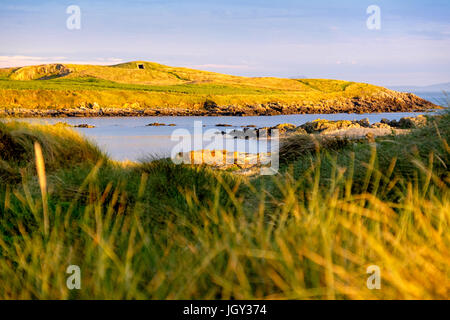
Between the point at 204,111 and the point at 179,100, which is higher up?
the point at 179,100

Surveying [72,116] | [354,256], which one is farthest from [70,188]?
[72,116]

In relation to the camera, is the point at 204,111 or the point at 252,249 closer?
the point at 252,249

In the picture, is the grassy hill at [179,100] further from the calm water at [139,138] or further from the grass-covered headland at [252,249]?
the grass-covered headland at [252,249]

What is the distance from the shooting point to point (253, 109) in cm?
5853

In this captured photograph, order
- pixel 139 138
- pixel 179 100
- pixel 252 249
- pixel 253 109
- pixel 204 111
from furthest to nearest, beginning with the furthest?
pixel 179 100
pixel 253 109
pixel 204 111
pixel 139 138
pixel 252 249

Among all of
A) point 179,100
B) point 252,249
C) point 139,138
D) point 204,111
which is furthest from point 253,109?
point 252,249

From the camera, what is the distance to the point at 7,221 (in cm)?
538

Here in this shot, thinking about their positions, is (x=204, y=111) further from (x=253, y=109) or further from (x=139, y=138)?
(x=139, y=138)

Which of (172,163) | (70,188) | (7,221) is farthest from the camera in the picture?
(172,163)

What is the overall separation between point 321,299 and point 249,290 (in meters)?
0.38

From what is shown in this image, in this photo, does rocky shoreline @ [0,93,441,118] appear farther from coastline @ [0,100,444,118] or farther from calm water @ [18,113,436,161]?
calm water @ [18,113,436,161]

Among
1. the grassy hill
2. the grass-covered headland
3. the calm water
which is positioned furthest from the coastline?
the grass-covered headland
